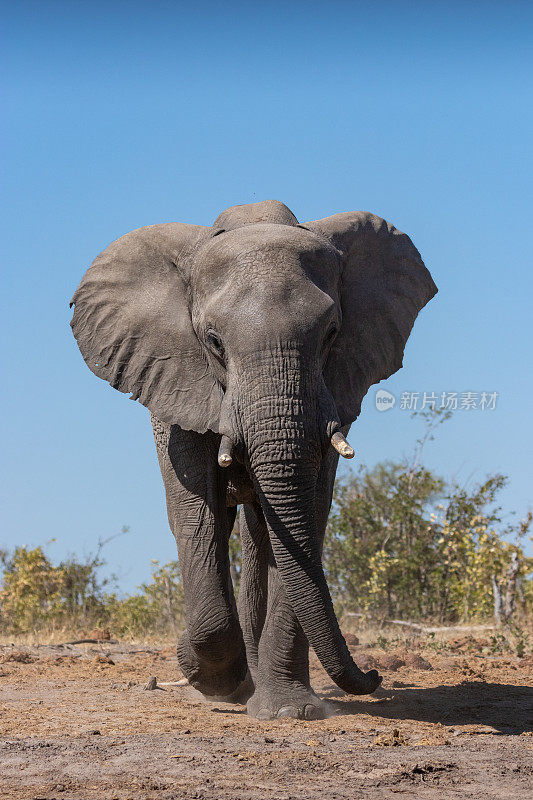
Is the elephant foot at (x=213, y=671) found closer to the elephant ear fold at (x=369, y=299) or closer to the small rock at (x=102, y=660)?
the elephant ear fold at (x=369, y=299)

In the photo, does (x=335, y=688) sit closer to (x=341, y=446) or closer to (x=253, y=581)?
(x=253, y=581)

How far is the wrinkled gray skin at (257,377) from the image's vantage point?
623 cm

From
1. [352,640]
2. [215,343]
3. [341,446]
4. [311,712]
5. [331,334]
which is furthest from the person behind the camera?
[352,640]

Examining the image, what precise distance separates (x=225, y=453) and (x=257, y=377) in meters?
0.54

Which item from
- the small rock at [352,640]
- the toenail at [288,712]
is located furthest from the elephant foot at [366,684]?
the small rock at [352,640]

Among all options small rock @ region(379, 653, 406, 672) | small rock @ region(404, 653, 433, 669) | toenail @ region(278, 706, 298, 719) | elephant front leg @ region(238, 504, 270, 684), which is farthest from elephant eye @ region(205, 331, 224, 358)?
small rock @ region(404, 653, 433, 669)

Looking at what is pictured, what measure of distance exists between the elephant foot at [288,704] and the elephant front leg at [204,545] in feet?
1.19

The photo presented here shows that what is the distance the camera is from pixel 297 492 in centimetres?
625

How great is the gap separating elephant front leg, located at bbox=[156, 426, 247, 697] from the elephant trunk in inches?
26.5

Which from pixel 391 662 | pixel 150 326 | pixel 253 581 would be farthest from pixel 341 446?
pixel 391 662

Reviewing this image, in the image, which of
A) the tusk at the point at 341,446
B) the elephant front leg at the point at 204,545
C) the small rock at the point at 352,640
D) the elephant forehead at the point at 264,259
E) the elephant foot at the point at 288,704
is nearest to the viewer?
the tusk at the point at 341,446

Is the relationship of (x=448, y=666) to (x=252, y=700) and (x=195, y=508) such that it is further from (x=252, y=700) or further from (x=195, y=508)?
(x=195, y=508)

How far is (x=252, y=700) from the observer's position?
7273 millimetres

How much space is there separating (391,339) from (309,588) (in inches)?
97.9
